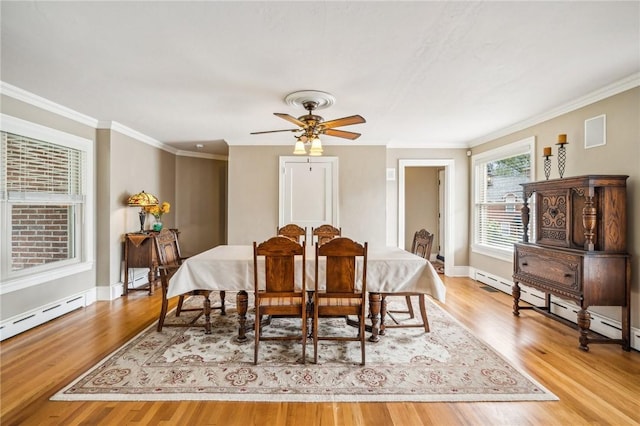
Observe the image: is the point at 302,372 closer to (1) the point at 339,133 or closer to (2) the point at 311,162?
(1) the point at 339,133

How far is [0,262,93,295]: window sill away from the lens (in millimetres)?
2984

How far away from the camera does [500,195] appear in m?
4.83

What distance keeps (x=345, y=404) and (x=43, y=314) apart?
11.3 feet

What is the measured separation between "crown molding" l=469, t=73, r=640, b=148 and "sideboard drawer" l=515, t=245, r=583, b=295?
5.25ft

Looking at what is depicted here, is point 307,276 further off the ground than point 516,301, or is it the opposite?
point 307,276

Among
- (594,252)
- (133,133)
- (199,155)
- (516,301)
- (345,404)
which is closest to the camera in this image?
(345,404)

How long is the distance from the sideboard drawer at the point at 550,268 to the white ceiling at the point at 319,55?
64.3 inches

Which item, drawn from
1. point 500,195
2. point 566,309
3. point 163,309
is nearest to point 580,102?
point 500,195

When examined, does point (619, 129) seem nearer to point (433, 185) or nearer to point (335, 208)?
point (335, 208)

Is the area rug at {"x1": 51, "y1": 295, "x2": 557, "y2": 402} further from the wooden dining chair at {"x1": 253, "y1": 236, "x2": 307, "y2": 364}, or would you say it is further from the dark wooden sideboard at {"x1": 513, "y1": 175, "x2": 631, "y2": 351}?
the dark wooden sideboard at {"x1": 513, "y1": 175, "x2": 631, "y2": 351}

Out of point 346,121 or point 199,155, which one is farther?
point 199,155

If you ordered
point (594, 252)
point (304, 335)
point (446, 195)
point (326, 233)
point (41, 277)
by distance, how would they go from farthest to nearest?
point (446, 195) → point (326, 233) → point (41, 277) → point (594, 252) → point (304, 335)

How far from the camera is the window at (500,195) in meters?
4.38

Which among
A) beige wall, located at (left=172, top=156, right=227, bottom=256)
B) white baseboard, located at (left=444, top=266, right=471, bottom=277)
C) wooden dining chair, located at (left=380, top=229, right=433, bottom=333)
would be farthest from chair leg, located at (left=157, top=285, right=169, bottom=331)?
white baseboard, located at (left=444, top=266, right=471, bottom=277)
